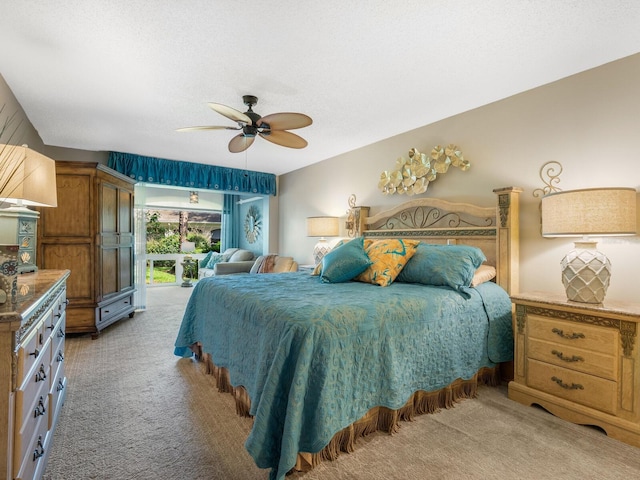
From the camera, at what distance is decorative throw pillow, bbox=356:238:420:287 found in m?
2.58

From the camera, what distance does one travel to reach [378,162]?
13.6ft

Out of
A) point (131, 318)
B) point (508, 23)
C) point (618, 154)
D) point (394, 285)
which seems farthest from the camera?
point (131, 318)

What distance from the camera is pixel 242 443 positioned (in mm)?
1784

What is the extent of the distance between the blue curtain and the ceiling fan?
5.39 m

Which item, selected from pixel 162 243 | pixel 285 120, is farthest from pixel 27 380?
pixel 162 243

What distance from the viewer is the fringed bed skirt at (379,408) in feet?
5.42

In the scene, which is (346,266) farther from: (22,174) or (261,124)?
(22,174)

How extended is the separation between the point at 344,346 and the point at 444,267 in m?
1.20

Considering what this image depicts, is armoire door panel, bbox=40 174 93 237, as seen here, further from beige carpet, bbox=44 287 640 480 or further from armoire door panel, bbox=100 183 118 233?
beige carpet, bbox=44 287 640 480

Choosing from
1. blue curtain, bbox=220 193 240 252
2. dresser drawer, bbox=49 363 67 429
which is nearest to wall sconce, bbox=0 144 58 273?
dresser drawer, bbox=49 363 67 429

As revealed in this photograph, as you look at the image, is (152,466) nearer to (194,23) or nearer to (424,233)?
(194,23)

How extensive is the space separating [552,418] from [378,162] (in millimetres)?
3060

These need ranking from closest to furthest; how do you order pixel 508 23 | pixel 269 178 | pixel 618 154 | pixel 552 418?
pixel 508 23 → pixel 552 418 → pixel 618 154 → pixel 269 178

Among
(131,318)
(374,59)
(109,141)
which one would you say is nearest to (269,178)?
(109,141)
